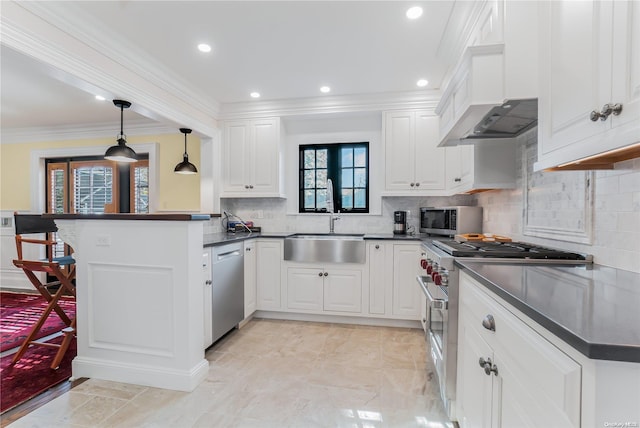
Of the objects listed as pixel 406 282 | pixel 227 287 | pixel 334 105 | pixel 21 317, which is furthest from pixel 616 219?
pixel 21 317

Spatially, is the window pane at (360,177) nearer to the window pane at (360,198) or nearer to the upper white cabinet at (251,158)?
the window pane at (360,198)

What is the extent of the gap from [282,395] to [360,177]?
2603 mm

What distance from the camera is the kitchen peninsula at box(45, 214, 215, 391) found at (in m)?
1.99

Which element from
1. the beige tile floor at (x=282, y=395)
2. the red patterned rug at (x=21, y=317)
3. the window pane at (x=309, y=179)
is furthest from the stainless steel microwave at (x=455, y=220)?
the red patterned rug at (x=21, y=317)

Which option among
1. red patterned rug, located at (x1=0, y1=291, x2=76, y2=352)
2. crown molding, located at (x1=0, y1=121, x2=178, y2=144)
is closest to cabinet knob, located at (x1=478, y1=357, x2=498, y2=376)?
red patterned rug, located at (x1=0, y1=291, x2=76, y2=352)

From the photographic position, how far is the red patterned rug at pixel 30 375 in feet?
6.24

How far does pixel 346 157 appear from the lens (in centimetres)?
383

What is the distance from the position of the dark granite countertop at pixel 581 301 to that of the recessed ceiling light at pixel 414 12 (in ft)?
5.67

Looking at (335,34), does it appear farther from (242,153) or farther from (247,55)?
(242,153)

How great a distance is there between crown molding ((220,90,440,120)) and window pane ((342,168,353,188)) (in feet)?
2.40

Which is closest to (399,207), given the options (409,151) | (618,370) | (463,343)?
(409,151)

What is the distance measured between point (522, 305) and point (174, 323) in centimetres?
200

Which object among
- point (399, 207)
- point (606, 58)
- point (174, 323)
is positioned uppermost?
point (606, 58)

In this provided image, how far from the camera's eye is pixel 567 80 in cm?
110
